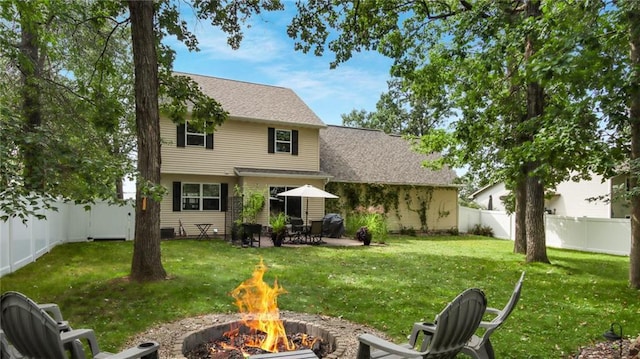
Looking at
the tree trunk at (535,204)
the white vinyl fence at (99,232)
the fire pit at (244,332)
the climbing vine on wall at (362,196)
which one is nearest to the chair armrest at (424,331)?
the fire pit at (244,332)

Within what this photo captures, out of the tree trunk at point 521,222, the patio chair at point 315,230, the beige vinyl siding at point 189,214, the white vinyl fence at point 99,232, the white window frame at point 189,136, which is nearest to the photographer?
the white vinyl fence at point 99,232

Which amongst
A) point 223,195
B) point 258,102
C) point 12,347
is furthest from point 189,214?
point 12,347

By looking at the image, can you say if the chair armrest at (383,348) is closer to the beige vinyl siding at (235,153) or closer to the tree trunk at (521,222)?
the tree trunk at (521,222)

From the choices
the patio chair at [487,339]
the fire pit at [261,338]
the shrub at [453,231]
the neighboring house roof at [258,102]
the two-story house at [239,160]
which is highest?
the neighboring house roof at [258,102]

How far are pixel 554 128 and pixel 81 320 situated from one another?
9067 millimetres

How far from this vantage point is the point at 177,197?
55.8ft

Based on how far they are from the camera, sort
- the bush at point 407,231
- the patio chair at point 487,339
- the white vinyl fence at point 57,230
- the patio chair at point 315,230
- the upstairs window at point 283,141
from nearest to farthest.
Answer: the patio chair at point 487,339 → the white vinyl fence at point 57,230 → the patio chair at point 315,230 → the upstairs window at point 283,141 → the bush at point 407,231

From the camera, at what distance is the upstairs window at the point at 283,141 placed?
61.8 ft

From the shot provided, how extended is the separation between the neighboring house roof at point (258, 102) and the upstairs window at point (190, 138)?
5.18 ft

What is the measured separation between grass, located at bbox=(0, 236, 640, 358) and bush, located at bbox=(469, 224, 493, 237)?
884 centimetres

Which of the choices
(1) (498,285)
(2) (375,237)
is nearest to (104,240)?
(2) (375,237)

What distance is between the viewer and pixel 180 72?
19.6 metres

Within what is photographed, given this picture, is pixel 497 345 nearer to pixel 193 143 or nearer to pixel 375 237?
pixel 375 237

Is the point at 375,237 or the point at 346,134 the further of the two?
the point at 346,134
